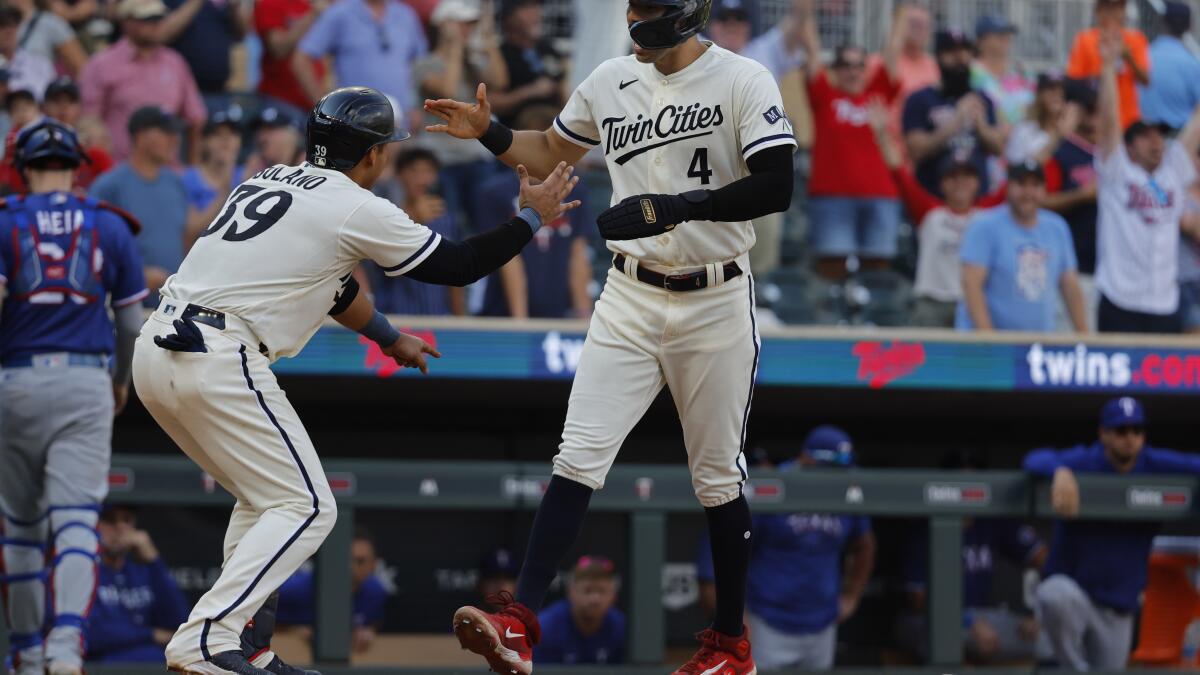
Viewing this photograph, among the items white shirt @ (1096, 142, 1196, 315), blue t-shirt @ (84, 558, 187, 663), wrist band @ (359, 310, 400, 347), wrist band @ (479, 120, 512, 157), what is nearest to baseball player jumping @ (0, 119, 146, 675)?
blue t-shirt @ (84, 558, 187, 663)

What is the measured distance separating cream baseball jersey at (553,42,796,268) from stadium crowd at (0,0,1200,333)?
3443mm

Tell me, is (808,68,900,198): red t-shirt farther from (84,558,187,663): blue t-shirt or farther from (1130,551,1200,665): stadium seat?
(84,558,187,663): blue t-shirt

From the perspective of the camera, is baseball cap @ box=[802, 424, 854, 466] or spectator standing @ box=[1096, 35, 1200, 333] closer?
baseball cap @ box=[802, 424, 854, 466]

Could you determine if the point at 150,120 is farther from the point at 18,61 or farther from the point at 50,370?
the point at 50,370

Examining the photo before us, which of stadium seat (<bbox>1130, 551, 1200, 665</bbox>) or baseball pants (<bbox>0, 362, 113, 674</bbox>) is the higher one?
baseball pants (<bbox>0, 362, 113, 674</bbox>)

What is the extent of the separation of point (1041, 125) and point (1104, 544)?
3.15m

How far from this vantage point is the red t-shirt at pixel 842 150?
9445 millimetres

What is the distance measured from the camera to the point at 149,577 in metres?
7.75

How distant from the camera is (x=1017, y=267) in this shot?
28.9ft

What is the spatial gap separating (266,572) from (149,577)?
3.40 metres

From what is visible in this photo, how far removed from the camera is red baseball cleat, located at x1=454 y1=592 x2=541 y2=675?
4.46 m

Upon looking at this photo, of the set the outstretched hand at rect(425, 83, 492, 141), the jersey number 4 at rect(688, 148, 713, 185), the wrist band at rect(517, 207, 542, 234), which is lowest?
the wrist band at rect(517, 207, 542, 234)

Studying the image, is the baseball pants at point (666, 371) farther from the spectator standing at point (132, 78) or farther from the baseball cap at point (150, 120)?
the spectator standing at point (132, 78)

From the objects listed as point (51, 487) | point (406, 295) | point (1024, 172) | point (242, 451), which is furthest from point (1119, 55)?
point (242, 451)
